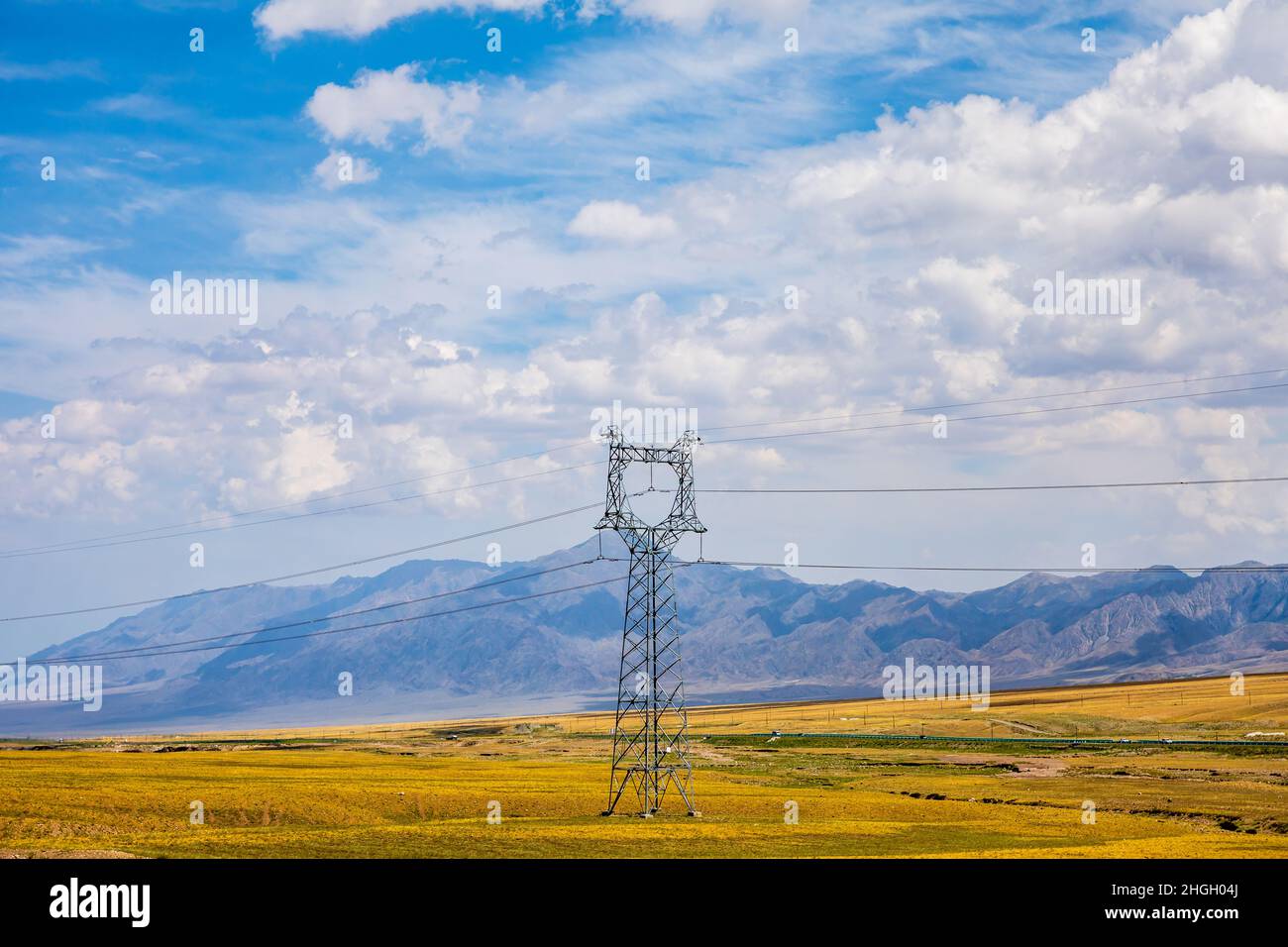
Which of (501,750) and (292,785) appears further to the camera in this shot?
(501,750)

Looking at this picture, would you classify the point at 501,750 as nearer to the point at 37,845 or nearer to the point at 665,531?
the point at 665,531
